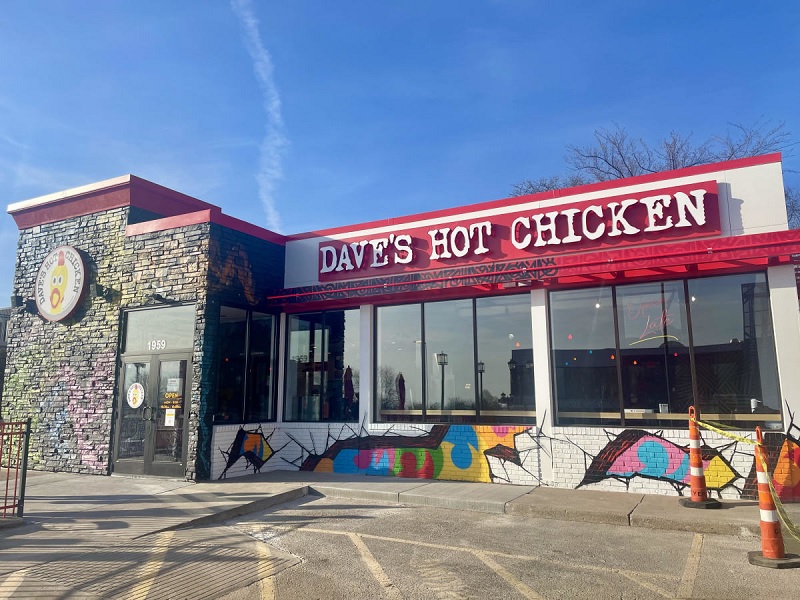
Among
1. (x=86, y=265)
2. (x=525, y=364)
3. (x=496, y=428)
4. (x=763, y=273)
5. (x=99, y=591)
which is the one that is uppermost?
(x=86, y=265)

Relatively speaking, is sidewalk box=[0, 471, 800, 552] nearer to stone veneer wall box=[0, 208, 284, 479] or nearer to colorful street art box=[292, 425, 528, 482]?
colorful street art box=[292, 425, 528, 482]

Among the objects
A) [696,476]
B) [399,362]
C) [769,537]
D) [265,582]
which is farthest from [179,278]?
[769,537]

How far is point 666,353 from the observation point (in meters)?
9.52

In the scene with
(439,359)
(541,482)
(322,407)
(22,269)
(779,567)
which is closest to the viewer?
(779,567)

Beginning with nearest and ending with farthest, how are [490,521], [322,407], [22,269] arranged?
[490,521]
[322,407]
[22,269]

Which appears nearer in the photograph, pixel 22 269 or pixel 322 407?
pixel 322 407

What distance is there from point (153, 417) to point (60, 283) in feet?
13.5

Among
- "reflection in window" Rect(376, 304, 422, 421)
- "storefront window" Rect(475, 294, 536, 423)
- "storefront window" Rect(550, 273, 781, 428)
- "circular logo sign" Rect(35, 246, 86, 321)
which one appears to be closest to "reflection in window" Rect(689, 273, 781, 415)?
"storefront window" Rect(550, 273, 781, 428)

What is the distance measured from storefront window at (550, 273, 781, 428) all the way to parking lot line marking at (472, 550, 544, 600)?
430 cm

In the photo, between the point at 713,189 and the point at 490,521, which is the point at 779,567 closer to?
the point at 490,521

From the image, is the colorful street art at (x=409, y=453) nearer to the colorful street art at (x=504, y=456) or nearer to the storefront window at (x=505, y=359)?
the colorful street art at (x=504, y=456)

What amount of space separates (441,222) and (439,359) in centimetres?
264

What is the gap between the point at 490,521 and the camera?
25.5ft

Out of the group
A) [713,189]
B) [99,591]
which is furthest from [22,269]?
[713,189]
